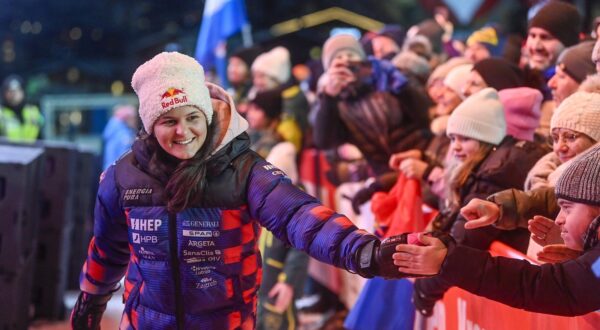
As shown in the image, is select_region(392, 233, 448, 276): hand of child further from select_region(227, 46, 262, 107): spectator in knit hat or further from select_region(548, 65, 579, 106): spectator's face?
Result: select_region(227, 46, 262, 107): spectator in knit hat

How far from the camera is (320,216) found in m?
4.00

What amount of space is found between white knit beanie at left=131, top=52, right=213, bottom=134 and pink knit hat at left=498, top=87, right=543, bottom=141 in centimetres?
202

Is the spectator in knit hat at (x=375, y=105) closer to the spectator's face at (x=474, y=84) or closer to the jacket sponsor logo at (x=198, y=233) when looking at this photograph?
the spectator's face at (x=474, y=84)

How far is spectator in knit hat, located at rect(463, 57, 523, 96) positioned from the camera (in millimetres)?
6109

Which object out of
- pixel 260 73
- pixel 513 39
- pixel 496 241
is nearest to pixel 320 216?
pixel 496 241

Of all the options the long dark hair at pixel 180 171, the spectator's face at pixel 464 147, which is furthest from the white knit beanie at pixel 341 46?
the long dark hair at pixel 180 171

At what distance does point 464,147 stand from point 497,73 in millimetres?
999

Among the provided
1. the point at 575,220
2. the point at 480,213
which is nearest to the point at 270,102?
the point at 480,213

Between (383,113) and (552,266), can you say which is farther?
(383,113)

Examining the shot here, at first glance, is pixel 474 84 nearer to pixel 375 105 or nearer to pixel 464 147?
pixel 464 147

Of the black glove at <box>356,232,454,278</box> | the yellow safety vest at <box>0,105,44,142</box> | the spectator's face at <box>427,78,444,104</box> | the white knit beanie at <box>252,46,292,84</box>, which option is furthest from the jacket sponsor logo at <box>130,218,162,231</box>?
the yellow safety vest at <box>0,105,44,142</box>

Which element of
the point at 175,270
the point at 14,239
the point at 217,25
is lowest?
the point at 14,239

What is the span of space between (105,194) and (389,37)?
5.89m

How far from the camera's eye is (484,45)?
795cm
